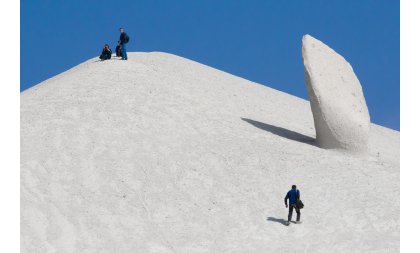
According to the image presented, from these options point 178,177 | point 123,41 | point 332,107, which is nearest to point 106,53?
point 123,41

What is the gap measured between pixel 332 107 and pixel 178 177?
6215 millimetres

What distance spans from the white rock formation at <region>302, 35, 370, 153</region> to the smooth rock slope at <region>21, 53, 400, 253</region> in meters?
0.56

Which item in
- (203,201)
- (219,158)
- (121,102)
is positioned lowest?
(203,201)

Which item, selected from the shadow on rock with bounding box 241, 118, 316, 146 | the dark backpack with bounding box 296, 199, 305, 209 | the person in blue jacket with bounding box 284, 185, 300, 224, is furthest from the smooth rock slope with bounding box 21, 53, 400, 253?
the dark backpack with bounding box 296, 199, 305, 209

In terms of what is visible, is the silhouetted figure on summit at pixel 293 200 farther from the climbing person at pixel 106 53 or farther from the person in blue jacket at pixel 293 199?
the climbing person at pixel 106 53

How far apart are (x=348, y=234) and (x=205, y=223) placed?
3.38 m

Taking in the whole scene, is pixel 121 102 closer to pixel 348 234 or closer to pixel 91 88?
pixel 91 88

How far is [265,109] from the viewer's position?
31.9 metres

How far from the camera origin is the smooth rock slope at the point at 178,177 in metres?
20.2

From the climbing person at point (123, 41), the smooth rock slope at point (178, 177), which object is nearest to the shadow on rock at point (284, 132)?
the smooth rock slope at point (178, 177)

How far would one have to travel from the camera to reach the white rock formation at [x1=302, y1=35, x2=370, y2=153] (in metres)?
26.7
